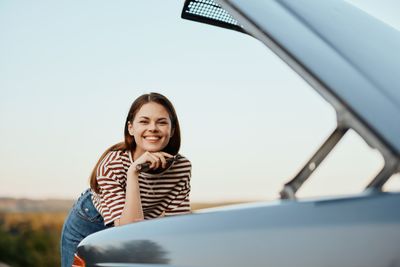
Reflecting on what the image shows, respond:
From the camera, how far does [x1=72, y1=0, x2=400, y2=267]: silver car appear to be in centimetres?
128

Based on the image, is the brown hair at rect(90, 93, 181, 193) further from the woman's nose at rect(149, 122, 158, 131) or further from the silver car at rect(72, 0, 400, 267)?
the silver car at rect(72, 0, 400, 267)

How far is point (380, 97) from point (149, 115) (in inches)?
63.9

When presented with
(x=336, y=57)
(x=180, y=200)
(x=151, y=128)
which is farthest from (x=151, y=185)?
(x=336, y=57)

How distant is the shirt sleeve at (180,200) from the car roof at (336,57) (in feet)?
4.64

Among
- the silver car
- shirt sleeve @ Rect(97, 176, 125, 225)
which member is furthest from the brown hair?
the silver car

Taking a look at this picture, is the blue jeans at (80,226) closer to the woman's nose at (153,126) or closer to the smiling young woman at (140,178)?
the smiling young woman at (140,178)

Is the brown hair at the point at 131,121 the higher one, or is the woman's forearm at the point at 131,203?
the brown hair at the point at 131,121

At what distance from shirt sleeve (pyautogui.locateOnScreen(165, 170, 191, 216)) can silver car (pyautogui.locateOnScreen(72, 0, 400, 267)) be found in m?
1.27

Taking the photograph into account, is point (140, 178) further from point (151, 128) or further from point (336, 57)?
point (336, 57)

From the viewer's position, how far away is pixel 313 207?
1.33 m

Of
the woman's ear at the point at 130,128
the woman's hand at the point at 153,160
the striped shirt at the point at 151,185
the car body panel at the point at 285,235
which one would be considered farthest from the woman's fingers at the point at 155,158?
the car body panel at the point at 285,235

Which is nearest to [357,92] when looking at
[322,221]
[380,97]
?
Answer: [380,97]

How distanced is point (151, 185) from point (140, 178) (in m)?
0.06

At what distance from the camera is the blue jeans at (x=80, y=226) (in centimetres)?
313
